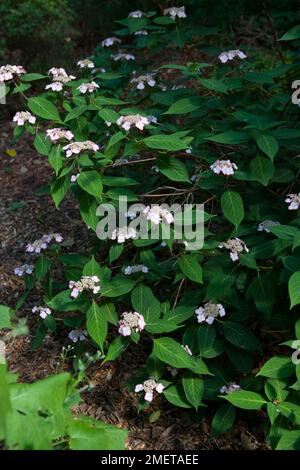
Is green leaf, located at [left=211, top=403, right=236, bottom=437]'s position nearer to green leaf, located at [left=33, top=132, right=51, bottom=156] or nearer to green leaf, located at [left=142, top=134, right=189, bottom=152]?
Result: green leaf, located at [left=142, top=134, right=189, bottom=152]

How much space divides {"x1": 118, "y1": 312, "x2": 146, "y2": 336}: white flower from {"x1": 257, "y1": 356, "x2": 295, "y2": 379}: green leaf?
47 cm

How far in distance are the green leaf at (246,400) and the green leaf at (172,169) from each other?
2.79 ft

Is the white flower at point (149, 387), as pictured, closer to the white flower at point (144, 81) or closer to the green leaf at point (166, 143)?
the green leaf at point (166, 143)

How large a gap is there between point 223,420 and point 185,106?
1.35 m

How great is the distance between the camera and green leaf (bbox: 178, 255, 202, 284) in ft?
7.70

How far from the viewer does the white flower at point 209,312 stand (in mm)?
2373

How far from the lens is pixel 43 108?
101 inches

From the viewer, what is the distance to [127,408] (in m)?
2.66

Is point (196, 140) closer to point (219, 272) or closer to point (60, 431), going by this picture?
point (219, 272)

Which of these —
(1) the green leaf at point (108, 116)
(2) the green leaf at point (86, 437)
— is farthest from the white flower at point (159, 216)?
(2) the green leaf at point (86, 437)

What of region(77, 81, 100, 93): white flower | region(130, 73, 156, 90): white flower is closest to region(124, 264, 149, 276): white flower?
region(77, 81, 100, 93): white flower

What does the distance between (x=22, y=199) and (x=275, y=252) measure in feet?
6.90

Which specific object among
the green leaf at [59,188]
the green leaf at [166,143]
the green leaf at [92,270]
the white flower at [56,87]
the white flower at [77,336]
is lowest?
the white flower at [77,336]

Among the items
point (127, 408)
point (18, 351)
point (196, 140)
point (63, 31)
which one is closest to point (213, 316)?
point (127, 408)
